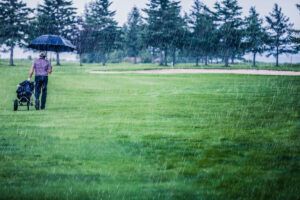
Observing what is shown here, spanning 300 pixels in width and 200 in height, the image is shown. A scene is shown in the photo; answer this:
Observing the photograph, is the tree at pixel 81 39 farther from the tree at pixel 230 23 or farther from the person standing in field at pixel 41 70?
the person standing in field at pixel 41 70

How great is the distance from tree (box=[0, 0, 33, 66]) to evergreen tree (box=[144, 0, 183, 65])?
2066 centimetres

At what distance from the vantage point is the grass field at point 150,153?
6.10m

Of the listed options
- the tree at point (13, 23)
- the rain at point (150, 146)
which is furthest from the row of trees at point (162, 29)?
the rain at point (150, 146)

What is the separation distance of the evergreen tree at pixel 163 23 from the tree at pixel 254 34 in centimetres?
1206

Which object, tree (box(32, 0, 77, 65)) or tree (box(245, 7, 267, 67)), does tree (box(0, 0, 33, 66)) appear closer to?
tree (box(32, 0, 77, 65))

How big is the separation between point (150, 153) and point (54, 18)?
76121 millimetres

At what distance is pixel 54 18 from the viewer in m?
80.6

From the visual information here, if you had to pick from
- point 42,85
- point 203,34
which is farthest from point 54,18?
point 42,85

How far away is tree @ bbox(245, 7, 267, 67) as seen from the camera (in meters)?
76.2

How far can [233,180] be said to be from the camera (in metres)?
6.55

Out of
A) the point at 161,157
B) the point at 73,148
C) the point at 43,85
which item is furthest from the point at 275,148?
the point at 43,85

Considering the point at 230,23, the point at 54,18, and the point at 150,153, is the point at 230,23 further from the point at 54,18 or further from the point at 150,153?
the point at 150,153

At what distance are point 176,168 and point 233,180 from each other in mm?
1084

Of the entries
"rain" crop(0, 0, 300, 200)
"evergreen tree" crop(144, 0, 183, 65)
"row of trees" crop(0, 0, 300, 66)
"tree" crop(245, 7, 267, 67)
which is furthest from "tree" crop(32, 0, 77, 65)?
"rain" crop(0, 0, 300, 200)
